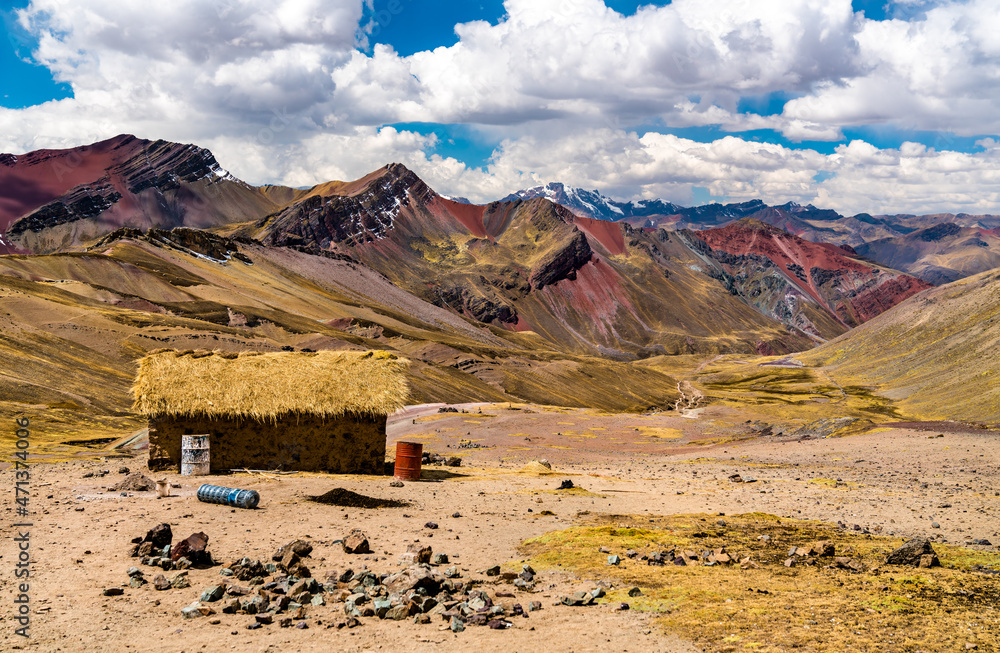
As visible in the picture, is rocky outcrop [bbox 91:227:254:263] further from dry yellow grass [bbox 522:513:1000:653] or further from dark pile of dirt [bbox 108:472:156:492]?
dry yellow grass [bbox 522:513:1000:653]

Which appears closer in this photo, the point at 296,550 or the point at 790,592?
the point at 790,592

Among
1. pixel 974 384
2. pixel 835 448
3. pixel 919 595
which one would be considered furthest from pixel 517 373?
pixel 919 595

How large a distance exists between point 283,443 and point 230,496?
24.6 feet

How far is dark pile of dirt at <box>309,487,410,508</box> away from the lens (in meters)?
23.0

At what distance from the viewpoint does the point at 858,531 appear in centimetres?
2145

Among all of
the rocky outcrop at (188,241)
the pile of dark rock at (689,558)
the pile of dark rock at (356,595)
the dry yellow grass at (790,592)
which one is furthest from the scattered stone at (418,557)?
the rocky outcrop at (188,241)

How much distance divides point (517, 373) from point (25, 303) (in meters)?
65.7

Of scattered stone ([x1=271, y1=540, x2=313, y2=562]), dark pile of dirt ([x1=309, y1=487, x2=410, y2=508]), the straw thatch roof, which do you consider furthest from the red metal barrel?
scattered stone ([x1=271, y1=540, x2=313, y2=562])

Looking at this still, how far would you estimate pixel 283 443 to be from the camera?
96.2 feet

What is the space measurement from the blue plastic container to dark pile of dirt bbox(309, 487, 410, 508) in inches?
80.5

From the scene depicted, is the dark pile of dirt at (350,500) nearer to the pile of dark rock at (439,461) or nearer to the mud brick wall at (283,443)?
the mud brick wall at (283,443)

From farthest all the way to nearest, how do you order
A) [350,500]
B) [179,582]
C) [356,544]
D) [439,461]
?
[439,461] < [350,500] < [356,544] < [179,582]

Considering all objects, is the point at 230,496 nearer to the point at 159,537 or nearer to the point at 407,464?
the point at 159,537

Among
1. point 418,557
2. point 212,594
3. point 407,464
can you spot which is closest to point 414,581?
point 418,557
